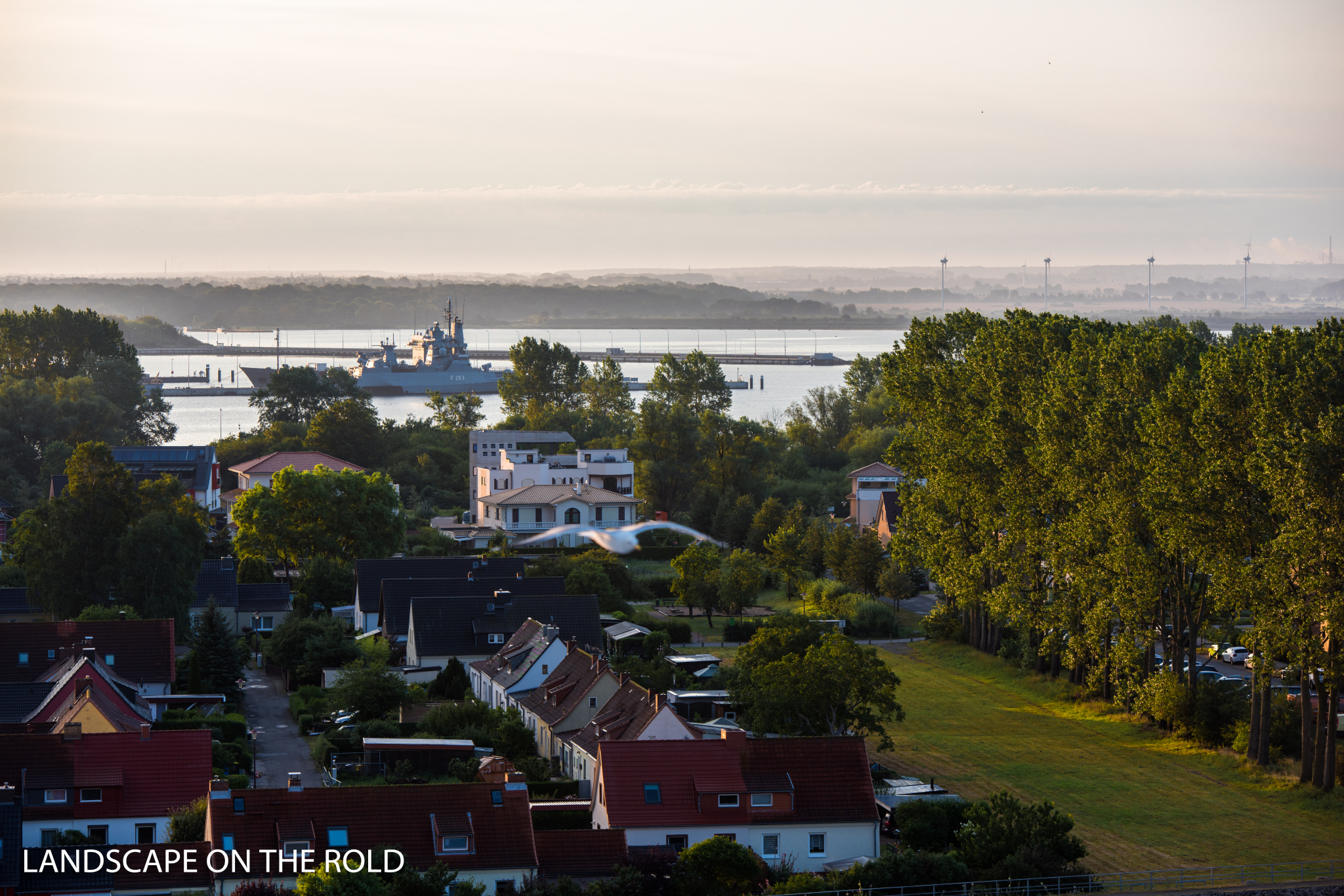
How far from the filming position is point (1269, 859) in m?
20.8

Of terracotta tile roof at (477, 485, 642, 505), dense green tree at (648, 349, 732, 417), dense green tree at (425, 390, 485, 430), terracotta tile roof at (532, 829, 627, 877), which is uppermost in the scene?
dense green tree at (648, 349, 732, 417)

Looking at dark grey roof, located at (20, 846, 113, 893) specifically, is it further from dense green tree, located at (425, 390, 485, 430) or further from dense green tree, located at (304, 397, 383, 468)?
dense green tree, located at (425, 390, 485, 430)

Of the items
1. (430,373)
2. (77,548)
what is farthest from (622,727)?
(430,373)

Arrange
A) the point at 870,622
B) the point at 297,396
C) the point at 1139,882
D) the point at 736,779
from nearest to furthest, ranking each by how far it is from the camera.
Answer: the point at 1139,882 < the point at 736,779 < the point at 870,622 < the point at 297,396

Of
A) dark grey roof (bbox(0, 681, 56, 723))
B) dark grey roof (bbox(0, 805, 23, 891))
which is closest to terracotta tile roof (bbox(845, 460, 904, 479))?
dark grey roof (bbox(0, 681, 56, 723))

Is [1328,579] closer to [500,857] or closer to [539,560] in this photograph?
[500,857]

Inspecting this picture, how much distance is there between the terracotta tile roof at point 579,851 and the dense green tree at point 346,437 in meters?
54.8

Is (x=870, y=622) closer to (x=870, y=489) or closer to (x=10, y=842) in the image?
(x=870, y=489)

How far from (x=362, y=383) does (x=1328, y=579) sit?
137529 mm

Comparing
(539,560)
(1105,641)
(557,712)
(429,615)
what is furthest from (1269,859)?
(539,560)

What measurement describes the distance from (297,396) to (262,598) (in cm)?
4344

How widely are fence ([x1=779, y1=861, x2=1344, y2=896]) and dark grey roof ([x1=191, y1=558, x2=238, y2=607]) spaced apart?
85.2ft

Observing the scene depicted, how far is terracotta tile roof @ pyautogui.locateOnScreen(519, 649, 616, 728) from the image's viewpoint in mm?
26672

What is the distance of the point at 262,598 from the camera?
40.7 meters
